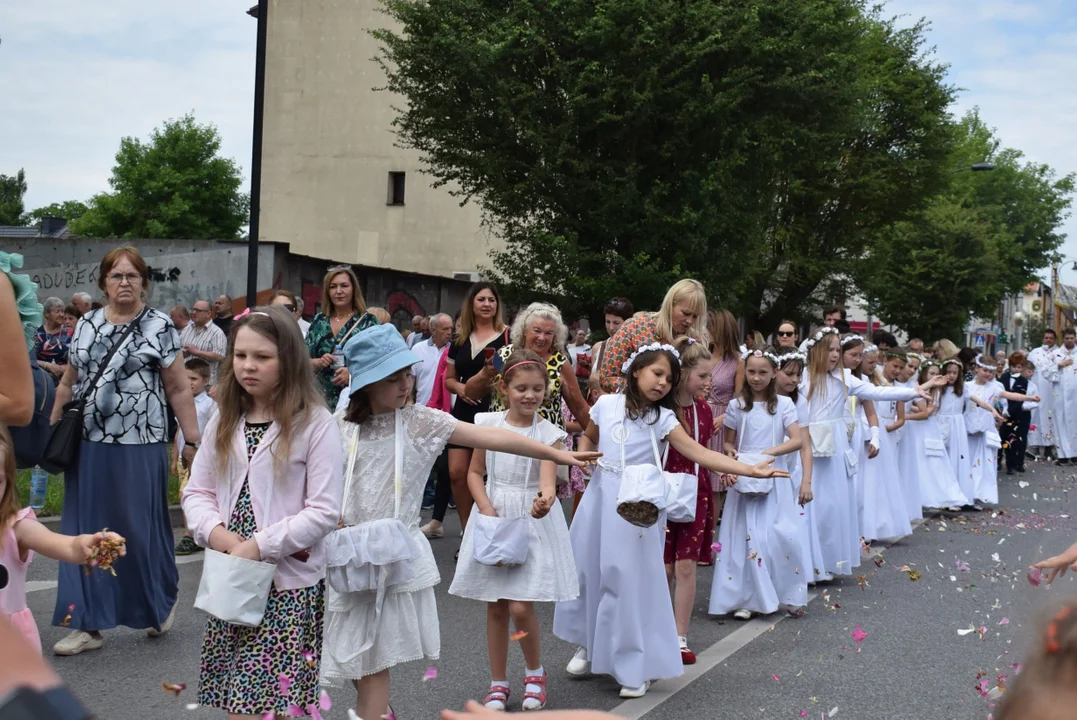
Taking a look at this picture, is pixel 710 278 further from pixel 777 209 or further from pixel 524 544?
pixel 524 544

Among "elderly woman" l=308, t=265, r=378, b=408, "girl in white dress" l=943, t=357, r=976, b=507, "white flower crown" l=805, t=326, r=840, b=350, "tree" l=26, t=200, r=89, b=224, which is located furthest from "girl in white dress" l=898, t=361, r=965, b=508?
"tree" l=26, t=200, r=89, b=224

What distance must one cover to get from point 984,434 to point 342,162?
25926 mm

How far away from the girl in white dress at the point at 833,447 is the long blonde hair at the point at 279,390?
6.19 metres

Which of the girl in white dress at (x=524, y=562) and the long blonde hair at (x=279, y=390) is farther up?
the long blonde hair at (x=279, y=390)

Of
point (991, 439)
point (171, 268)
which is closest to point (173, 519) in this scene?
point (991, 439)

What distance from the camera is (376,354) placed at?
469cm

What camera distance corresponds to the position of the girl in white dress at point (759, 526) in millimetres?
8125

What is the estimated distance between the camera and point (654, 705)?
5949 mm

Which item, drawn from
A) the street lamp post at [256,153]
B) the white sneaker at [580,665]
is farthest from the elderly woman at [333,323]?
the street lamp post at [256,153]

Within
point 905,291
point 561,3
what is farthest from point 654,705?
point 905,291

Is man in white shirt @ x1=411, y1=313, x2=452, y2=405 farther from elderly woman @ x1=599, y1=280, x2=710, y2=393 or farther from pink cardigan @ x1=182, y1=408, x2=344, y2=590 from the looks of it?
pink cardigan @ x1=182, y1=408, x2=344, y2=590

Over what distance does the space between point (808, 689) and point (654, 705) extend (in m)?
0.86

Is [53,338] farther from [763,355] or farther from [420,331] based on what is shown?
[763,355]

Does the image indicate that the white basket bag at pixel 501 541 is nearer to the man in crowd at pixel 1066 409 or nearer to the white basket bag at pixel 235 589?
the white basket bag at pixel 235 589
